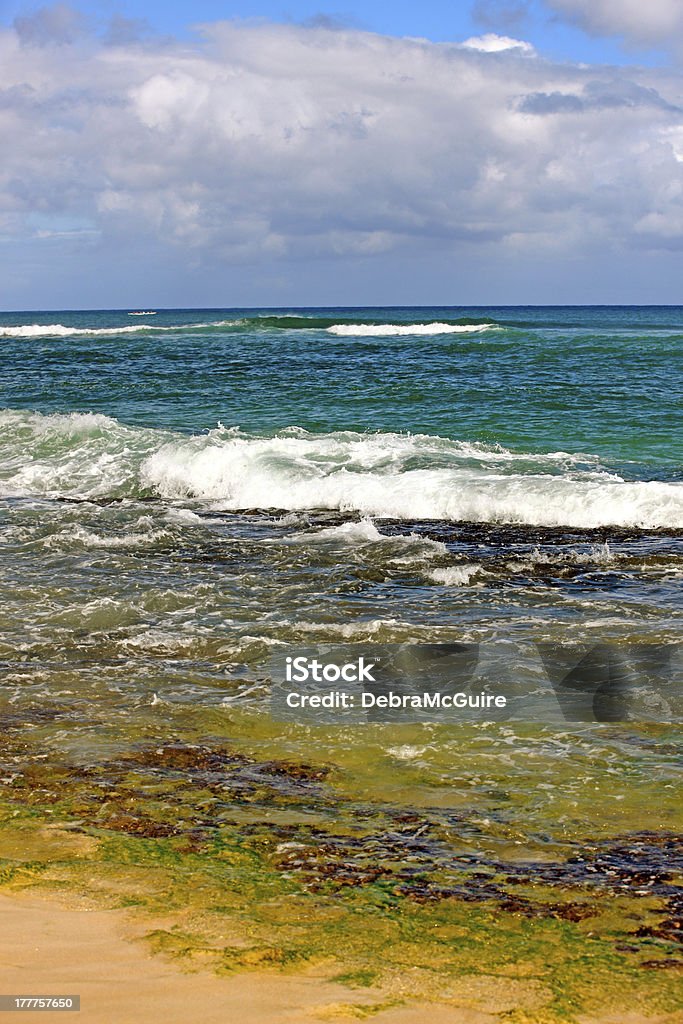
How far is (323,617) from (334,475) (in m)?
5.88

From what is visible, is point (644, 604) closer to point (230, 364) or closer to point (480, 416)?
point (480, 416)

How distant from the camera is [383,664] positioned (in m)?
7.39

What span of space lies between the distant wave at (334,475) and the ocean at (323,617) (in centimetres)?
6

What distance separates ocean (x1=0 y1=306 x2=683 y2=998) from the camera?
457 cm

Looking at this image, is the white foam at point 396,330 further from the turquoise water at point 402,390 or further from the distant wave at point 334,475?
the distant wave at point 334,475

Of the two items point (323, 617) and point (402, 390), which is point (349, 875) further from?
point (402, 390)

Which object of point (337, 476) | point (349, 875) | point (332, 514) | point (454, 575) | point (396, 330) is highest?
point (396, 330)

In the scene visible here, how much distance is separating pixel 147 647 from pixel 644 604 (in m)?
4.53

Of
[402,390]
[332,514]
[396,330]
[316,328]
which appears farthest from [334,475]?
[316,328]

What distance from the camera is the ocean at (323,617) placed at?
15.0 ft

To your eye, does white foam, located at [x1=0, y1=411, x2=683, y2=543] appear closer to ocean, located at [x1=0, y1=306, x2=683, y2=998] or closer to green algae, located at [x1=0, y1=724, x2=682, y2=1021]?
ocean, located at [x1=0, y1=306, x2=683, y2=998]

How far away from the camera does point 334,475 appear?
14.2 metres

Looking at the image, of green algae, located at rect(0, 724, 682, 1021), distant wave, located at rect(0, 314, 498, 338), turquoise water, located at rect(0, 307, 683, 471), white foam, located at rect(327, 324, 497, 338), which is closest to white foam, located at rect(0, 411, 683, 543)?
turquoise water, located at rect(0, 307, 683, 471)

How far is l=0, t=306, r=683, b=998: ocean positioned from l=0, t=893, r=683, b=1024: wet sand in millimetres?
277
